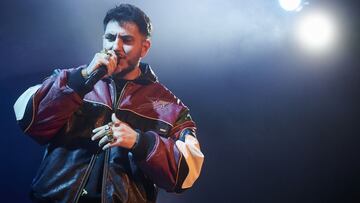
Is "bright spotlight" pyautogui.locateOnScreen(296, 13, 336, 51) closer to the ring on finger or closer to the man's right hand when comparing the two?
the man's right hand

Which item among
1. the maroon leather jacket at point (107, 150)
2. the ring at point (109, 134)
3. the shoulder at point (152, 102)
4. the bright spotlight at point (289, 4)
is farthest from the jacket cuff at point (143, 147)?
the bright spotlight at point (289, 4)

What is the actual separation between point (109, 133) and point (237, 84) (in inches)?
45.2

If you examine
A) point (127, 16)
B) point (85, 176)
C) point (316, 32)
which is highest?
point (316, 32)

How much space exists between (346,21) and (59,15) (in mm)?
1936

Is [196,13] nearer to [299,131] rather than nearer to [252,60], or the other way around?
[252,60]

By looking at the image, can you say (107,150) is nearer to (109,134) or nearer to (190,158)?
(109,134)

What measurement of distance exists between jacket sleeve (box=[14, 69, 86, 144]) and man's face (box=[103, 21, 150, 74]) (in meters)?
0.28

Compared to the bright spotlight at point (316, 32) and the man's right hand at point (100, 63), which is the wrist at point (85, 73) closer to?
the man's right hand at point (100, 63)

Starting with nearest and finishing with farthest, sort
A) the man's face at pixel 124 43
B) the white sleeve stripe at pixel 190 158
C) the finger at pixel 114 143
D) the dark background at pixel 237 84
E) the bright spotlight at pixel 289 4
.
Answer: the finger at pixel 114 143, the white sleeve stripe at pixel 190 158, the man's face at pixel 124 43, the dark background at pixel 237 84, the bright spotlight at pixel 289 4

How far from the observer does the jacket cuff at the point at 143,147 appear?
137cm

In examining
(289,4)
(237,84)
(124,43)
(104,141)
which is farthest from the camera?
(289,4)

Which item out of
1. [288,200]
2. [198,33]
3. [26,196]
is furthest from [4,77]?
[288,200]

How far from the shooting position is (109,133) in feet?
4.25

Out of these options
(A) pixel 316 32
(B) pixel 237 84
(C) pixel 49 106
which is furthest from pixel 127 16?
(A) pixel 316 32
